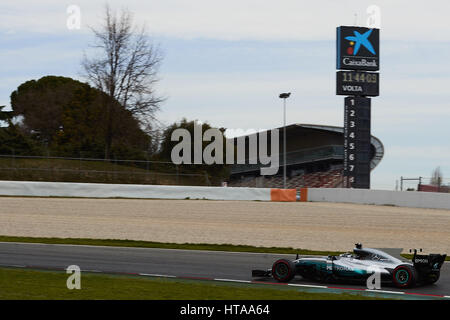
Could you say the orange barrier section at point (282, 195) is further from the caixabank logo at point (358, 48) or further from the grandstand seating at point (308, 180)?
the grandstand seating at point (308, 180)

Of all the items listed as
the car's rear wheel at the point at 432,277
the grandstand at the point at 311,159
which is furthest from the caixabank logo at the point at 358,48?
the car's rear wheel at the point at 432,277

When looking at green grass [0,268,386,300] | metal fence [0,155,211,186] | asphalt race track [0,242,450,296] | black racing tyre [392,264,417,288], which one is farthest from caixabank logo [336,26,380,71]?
green grass [0,268,386,300]

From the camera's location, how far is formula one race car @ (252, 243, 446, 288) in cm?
1114

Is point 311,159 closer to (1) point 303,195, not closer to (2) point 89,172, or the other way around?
→ (1) point 303,195

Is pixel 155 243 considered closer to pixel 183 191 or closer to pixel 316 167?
pixel 183 191

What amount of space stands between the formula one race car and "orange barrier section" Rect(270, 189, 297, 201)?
93.7ft

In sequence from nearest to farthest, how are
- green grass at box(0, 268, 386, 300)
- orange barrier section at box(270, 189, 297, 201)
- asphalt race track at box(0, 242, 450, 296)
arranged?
1. green grass at box(0, 268, 386, 300)
2. asphalt race track at box(0, 242, 450, 296)
3. orange barrier section at box(270, 189, 297, 201)

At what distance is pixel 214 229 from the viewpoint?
2306cm

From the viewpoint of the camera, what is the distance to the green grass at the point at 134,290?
9.18 metres

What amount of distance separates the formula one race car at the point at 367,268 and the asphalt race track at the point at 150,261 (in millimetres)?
205

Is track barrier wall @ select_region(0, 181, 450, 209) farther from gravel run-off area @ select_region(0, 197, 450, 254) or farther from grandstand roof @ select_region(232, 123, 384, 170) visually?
grandstand roof @ select_region(232, 123, 384, 170)

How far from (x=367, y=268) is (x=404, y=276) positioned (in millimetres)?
675

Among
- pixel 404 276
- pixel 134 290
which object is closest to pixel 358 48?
pixel 404 276
